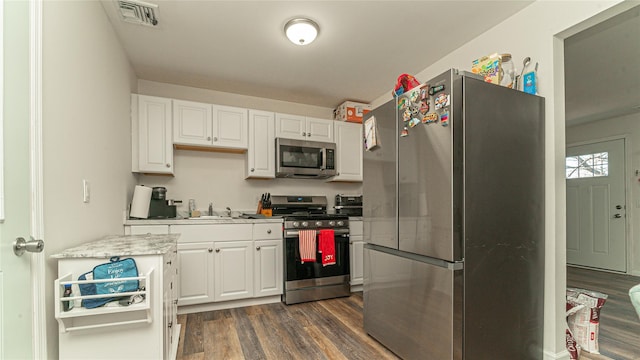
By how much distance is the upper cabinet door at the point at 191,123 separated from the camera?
10.3ft

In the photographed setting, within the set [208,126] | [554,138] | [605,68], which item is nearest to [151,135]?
[208,126]

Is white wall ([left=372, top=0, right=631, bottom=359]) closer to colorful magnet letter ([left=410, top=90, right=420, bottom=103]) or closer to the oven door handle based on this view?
colorful magnet letter ([left=410, top=90, right=420, bottom=103])

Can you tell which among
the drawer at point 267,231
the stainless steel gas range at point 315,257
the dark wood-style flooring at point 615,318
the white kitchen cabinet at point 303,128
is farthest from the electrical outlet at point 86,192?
the dark wood-style flooring at point 615,318

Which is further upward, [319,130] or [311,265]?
[319,130]

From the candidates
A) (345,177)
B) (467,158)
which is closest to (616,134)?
(345,177)

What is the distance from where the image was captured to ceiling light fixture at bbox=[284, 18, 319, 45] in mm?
2275

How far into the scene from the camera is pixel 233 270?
2.96 m

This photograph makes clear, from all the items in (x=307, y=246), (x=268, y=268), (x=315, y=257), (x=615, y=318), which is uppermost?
(x=307, y=246)

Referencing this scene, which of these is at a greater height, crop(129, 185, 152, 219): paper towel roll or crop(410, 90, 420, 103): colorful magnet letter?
crop(410, 90, 420, 103): colorful magnet letter

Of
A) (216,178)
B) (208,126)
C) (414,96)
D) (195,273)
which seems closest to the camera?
(414,96)

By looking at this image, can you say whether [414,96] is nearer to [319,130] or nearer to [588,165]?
[319,130]

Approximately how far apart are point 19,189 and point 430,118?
200cm

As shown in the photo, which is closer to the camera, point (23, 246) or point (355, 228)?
point (23, 246)

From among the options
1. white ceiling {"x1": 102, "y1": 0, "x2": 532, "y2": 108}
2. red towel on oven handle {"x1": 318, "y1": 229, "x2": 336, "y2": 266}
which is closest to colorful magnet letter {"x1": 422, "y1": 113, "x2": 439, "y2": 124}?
white ceiling {"x1": 102, "y1": 0, "x2": 532, "y2": 108}
